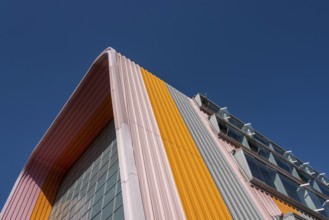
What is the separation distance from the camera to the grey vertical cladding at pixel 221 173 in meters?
8.80

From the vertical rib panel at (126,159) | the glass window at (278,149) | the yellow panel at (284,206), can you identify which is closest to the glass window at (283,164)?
the glass window at (278,149)

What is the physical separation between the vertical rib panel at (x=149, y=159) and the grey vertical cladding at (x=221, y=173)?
6.80 feet

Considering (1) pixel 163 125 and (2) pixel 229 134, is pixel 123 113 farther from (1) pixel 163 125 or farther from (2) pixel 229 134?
(2) pixel 229 134

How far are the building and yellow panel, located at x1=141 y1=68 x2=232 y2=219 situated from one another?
0.04 metres

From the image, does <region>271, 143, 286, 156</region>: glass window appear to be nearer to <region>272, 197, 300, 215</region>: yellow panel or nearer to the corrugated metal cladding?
<region>272, 197, 300, 215</region>: yellow panel

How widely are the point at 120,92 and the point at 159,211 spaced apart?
17.2 ft

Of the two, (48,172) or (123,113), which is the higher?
(48,172)

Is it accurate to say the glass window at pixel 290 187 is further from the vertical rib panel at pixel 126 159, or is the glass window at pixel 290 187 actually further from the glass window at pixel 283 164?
the vertical rib panel at pixel 126 159

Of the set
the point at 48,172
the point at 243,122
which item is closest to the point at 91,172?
the point at 48,172

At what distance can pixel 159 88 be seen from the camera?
14.0 m

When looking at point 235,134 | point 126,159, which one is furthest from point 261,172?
point 126,159

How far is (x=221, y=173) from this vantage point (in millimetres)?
10164

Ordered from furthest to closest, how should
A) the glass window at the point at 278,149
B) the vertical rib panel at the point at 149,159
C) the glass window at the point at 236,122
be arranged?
1. the glass window at the point at 278,149
2. the glass window at the point at 236,122
3. the vertical rib panel at the point at 149,159

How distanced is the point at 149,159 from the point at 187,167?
137 centimetres
